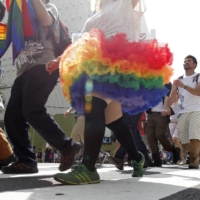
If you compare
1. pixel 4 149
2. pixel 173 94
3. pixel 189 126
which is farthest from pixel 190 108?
pixel 4 149

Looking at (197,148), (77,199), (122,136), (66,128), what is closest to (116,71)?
(122,136)

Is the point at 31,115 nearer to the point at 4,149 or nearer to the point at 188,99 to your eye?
the point at 4,149

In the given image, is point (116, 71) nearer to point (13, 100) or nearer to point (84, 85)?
point (84, 85)

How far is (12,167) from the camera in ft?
10.3

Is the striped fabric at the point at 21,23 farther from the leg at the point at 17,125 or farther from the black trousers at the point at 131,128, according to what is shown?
the black trousers at the point at 131,128

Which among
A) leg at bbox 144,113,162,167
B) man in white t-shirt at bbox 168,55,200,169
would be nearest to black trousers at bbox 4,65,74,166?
man in white t-shirt at bbox 168,55,200,169

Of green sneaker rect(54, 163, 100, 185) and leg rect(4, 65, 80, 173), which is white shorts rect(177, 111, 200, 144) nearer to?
leg rect(4, 65, 80, 173)

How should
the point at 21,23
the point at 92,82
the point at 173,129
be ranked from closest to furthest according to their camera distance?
the point at 92,82
the point at 21,23
the point at 173,129

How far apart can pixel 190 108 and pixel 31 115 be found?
2892mm

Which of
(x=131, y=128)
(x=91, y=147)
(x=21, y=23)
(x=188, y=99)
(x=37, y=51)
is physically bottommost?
(x=91, y=147)

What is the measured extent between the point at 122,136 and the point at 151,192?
87cm

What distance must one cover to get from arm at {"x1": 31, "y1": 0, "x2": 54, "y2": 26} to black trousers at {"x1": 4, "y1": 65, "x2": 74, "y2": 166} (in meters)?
0.38

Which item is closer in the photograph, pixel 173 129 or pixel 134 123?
pixel 134 123

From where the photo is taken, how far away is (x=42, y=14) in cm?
295
